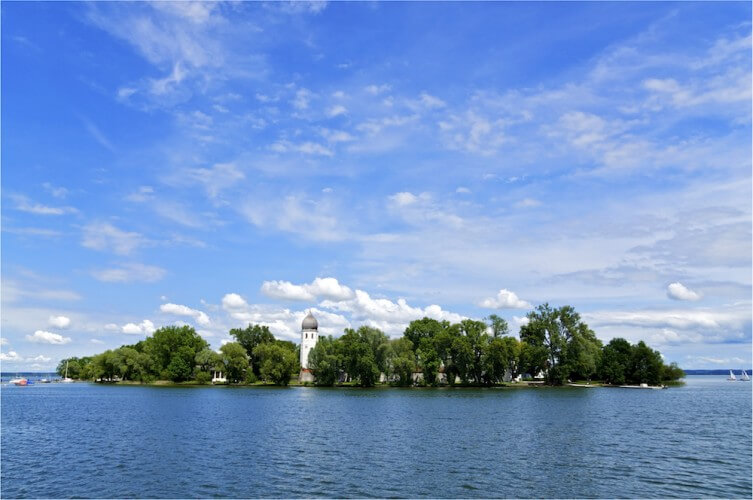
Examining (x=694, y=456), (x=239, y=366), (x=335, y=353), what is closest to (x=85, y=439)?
(x=694, y=456)

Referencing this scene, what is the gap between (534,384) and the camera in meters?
130

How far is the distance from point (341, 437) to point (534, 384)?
9799 cm

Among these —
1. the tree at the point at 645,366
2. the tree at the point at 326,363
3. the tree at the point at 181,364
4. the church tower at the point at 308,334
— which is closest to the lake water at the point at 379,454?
the tree at the point at 326,363

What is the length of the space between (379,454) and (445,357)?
89.5 metres

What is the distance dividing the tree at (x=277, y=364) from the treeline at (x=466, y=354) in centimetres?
716

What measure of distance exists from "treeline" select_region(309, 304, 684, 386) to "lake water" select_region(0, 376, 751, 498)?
55.8 m

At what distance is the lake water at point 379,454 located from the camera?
27.7 metres

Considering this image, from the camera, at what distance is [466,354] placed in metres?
119

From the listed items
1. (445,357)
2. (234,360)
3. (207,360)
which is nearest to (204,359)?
(207,360)

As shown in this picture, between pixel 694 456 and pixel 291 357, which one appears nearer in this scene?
pixel 694 456

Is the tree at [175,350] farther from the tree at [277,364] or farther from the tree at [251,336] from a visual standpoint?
the tree at [277,364]

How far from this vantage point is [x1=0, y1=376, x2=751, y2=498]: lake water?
27.7 meters

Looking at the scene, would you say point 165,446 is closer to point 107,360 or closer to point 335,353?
point 335,353

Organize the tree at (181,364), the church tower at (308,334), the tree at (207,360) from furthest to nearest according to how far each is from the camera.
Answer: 1. the church tower at (308,334)
2. the tree at (181,364)
3. the tree at (207,360)
